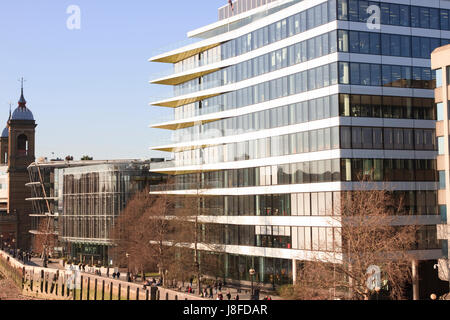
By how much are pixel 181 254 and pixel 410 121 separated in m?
28.8

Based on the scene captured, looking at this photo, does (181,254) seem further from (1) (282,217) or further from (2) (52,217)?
(2) (52,217)

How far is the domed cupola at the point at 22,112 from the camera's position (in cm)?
16550

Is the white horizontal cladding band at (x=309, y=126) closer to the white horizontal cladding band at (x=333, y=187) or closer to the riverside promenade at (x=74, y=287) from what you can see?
the white horizontal cladding band at (x=333, y=187)

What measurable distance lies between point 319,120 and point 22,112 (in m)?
118

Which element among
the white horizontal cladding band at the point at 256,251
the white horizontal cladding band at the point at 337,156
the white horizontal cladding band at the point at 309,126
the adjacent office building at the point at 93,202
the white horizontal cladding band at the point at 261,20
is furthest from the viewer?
the adjacent office building at the point at 93,202

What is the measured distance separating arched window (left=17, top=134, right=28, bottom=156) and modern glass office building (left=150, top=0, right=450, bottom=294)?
3904 inches

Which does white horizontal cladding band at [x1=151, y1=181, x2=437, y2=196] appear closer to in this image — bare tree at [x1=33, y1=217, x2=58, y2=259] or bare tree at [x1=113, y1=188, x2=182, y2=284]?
bare tree at [x1=113, y1=188, x2=182, y2=284]

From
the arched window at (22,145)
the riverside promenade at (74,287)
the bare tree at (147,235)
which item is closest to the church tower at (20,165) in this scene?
the arched window at (22,145)

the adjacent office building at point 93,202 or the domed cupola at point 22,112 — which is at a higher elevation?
the domed cupola at point 22,112

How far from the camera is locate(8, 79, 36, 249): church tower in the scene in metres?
164

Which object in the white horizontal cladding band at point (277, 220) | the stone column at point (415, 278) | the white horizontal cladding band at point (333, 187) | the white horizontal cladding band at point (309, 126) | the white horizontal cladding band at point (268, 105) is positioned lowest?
the stone column at point (415, 278)

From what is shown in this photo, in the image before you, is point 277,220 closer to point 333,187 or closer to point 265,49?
point 333,187

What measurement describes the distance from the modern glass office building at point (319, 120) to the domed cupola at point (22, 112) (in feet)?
330
